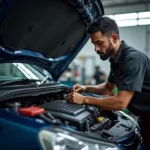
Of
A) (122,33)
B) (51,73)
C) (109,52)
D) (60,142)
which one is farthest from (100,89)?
(122,33)

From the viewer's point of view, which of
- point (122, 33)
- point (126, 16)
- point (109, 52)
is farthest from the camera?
point (122, 33)

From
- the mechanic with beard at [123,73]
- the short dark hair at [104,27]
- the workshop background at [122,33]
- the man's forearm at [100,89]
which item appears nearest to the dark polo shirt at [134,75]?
the mechanic with beard at [123,73]

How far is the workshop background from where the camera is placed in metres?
7.65

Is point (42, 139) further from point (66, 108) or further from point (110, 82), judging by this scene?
point (110, 82)

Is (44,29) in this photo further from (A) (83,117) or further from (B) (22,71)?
(A) (83,117)

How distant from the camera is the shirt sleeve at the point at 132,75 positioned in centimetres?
160

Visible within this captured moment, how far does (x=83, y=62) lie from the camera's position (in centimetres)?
915

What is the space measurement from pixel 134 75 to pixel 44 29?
3.49 ft

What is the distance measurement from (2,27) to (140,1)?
689 centimetres

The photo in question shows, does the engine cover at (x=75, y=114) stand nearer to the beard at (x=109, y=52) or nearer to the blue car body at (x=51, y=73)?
the blue car body at (x=51, y=73)

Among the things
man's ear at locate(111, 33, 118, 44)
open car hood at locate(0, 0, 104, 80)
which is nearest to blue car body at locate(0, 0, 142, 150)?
open car hood at locate(0, 0, 104, 80)

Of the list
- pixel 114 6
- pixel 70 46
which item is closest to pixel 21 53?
pixel 70 46

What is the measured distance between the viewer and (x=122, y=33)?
905 cm

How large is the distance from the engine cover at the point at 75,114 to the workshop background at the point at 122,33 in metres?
5.96
